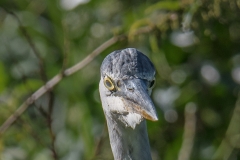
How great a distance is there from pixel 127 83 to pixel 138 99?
83 mm

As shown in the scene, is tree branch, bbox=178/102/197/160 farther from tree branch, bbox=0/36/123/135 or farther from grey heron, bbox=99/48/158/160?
grey heron, bbox=99/48/158/160

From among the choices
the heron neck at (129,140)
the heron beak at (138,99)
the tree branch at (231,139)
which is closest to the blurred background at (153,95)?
the tree branch at (231,139)

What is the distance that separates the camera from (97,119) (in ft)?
14.0

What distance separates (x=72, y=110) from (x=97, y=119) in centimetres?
21

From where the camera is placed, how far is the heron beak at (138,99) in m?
2.59

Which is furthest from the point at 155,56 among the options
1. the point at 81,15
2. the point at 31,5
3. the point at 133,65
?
the point at 133,65

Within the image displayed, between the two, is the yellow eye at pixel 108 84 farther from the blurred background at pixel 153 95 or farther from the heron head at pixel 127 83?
the blurred background at pixel 153 95

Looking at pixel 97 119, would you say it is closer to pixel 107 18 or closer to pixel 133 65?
pixel 107 18

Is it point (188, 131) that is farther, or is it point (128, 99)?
point (188, 131)

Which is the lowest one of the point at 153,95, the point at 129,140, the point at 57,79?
the point at 153,95

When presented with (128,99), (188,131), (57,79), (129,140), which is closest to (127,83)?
(128,99)

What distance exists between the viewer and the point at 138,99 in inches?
104

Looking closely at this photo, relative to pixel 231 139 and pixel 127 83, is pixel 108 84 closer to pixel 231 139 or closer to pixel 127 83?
pixel 127 83

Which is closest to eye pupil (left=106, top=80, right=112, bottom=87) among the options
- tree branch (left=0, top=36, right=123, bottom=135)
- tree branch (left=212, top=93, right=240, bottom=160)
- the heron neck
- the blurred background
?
the heron neck
